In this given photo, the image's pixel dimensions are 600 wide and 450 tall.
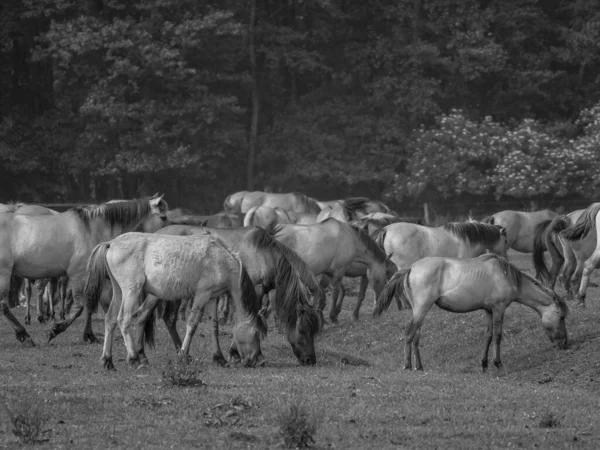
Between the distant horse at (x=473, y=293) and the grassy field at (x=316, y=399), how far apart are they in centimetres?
50

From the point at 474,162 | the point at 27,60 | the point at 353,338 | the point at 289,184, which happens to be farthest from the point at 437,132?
the point at 353,338

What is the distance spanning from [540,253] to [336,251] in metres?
4.75

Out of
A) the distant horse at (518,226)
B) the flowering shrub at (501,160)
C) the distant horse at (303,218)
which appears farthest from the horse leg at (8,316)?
the flowering shrub at (501,160)

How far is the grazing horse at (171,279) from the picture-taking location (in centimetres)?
1502

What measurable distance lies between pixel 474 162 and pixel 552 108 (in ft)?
22.3

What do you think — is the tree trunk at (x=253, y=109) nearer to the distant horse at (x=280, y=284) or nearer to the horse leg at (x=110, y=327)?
the distant horse at (x=280, y=284)

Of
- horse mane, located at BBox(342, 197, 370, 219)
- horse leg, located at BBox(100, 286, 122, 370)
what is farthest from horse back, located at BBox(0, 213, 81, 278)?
horse mane, located at BBox(342, 197, 370, 219)

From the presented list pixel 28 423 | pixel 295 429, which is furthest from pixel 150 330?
pixel 295 429

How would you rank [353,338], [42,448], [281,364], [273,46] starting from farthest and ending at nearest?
[273,46] → [353,338] → [281,364] → [42,448]

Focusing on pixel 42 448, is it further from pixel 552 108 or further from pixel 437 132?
pixel 552 108

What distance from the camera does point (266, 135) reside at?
53.1 metres

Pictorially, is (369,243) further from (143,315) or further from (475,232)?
(143,315)

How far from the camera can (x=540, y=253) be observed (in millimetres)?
24125

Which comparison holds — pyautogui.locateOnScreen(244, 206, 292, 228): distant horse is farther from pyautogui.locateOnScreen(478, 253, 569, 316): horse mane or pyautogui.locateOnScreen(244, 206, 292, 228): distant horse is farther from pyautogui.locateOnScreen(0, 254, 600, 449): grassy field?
pyautogui.locateOnScreen(478, 253, 569, 316): horse mane
